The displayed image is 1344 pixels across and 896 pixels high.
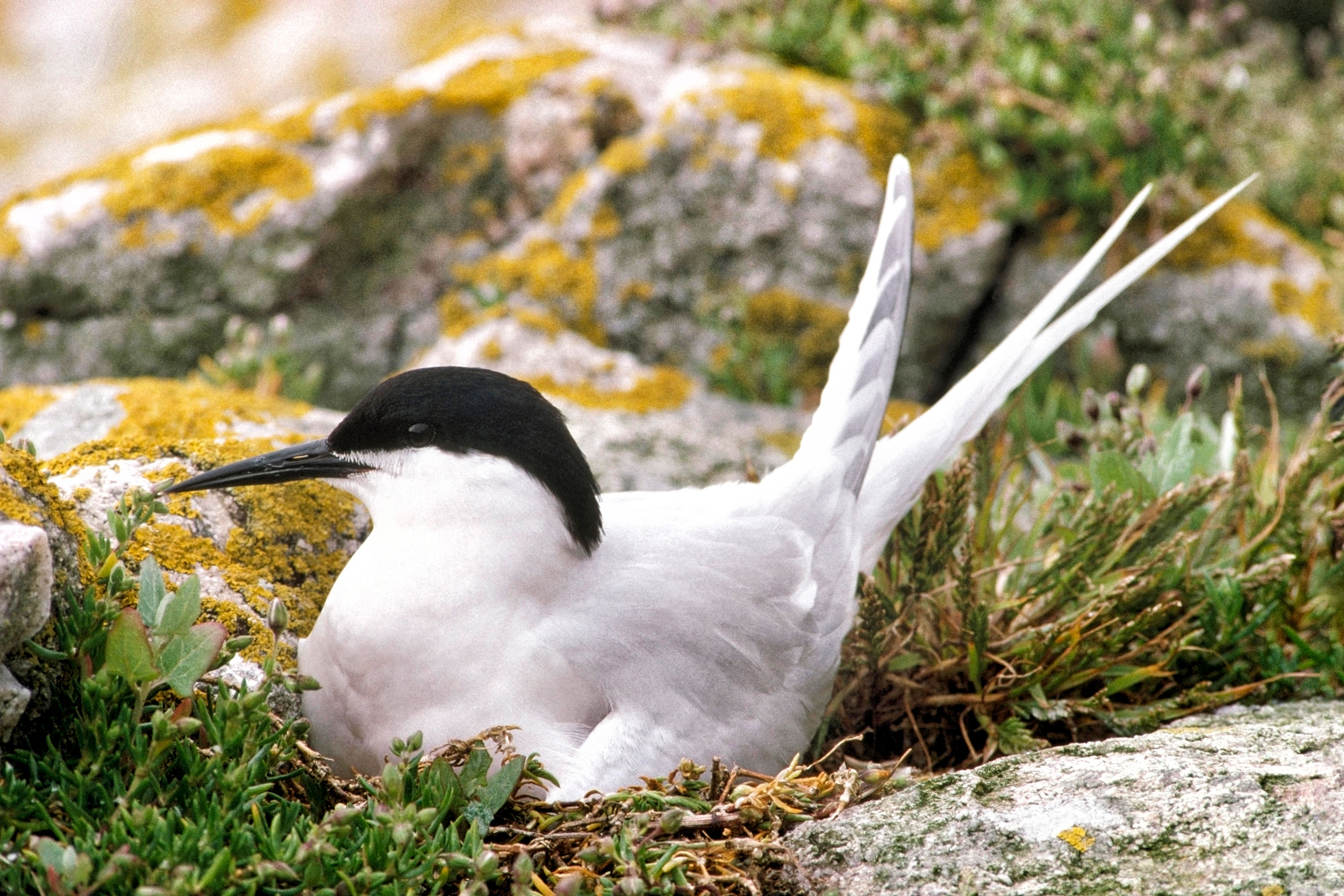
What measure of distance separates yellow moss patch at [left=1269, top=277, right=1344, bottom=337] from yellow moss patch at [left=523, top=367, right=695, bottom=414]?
2182mm

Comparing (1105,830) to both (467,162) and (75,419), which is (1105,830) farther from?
(467,162)

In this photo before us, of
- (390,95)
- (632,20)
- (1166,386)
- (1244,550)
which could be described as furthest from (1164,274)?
(390,95)

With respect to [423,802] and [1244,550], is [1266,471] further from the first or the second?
[423,802]

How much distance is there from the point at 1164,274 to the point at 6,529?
403 centimetres

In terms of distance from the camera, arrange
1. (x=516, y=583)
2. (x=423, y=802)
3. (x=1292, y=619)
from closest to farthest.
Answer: (x=423, y=802) → (x=516, y=583) → (x=1292, y=619)

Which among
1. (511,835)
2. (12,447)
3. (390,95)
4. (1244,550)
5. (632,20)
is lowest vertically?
(511,835)

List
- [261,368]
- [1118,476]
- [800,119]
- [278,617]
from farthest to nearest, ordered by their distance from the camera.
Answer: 1. [800,119]
2. [261,368]
3. [1118,476]
4. [278,617]

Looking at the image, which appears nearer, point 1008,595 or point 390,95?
point 1008,595

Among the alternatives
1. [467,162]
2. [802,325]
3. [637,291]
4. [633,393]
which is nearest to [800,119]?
[802,325]

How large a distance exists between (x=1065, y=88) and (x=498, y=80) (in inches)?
83.7

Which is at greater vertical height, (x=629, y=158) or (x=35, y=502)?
(x=629, y=158)

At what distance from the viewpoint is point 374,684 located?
2.09 meters

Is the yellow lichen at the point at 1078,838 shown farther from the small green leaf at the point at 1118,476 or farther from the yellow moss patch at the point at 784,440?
the yellow moss patch at the point at 784,440

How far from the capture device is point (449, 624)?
2.10m
